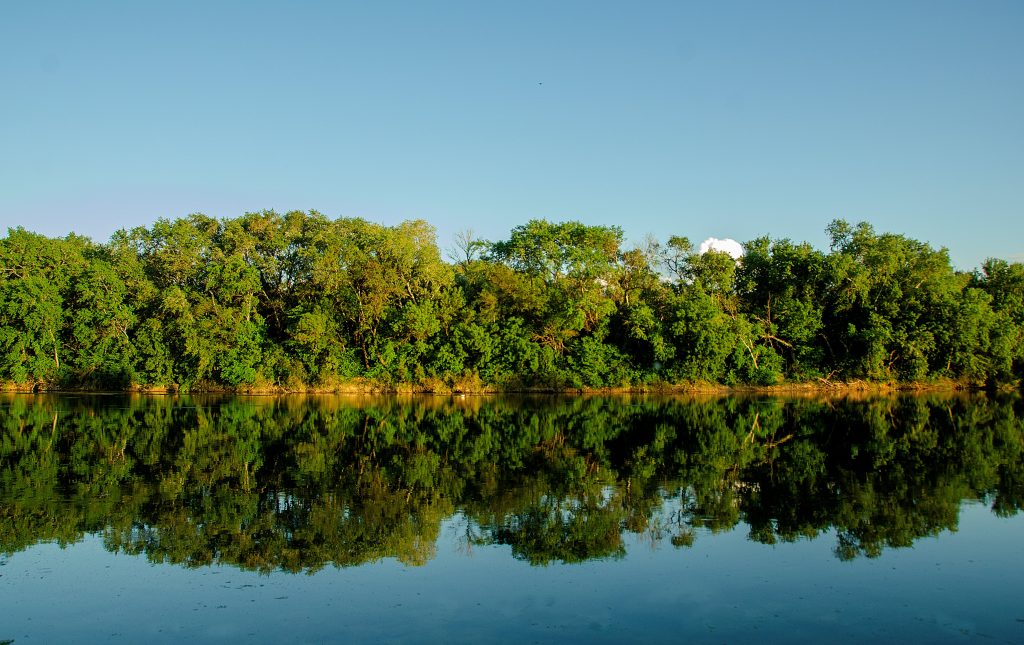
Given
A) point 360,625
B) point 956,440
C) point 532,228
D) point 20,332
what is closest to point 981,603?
point 360,625

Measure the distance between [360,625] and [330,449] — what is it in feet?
48.8

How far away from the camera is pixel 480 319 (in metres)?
54.3

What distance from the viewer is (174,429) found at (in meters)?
29.8

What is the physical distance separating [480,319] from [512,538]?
41.1 metres

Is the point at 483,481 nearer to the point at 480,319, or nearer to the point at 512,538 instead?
the point at 512,538

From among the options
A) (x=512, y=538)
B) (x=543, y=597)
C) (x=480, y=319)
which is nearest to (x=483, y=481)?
(x=512, y=538)

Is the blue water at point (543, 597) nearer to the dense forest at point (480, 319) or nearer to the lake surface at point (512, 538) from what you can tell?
the lake surface at point (512, 538)

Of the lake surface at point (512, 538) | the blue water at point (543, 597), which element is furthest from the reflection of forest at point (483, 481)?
the blue water at point (543, 597)

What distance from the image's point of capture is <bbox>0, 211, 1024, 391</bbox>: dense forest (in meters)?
52.5

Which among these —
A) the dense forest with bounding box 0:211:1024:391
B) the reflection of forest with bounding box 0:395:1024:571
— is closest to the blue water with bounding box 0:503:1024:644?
the reflection of forest with bounding box 0:395:1024:571

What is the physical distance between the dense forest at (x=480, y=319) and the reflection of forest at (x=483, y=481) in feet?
60.5

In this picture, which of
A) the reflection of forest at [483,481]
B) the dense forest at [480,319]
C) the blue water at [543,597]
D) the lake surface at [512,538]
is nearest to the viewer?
the blue water at [543,597]

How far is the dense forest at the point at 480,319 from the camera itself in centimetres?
5250

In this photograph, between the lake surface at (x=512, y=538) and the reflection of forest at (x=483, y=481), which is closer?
the lake surface at (x=512, y=538)
